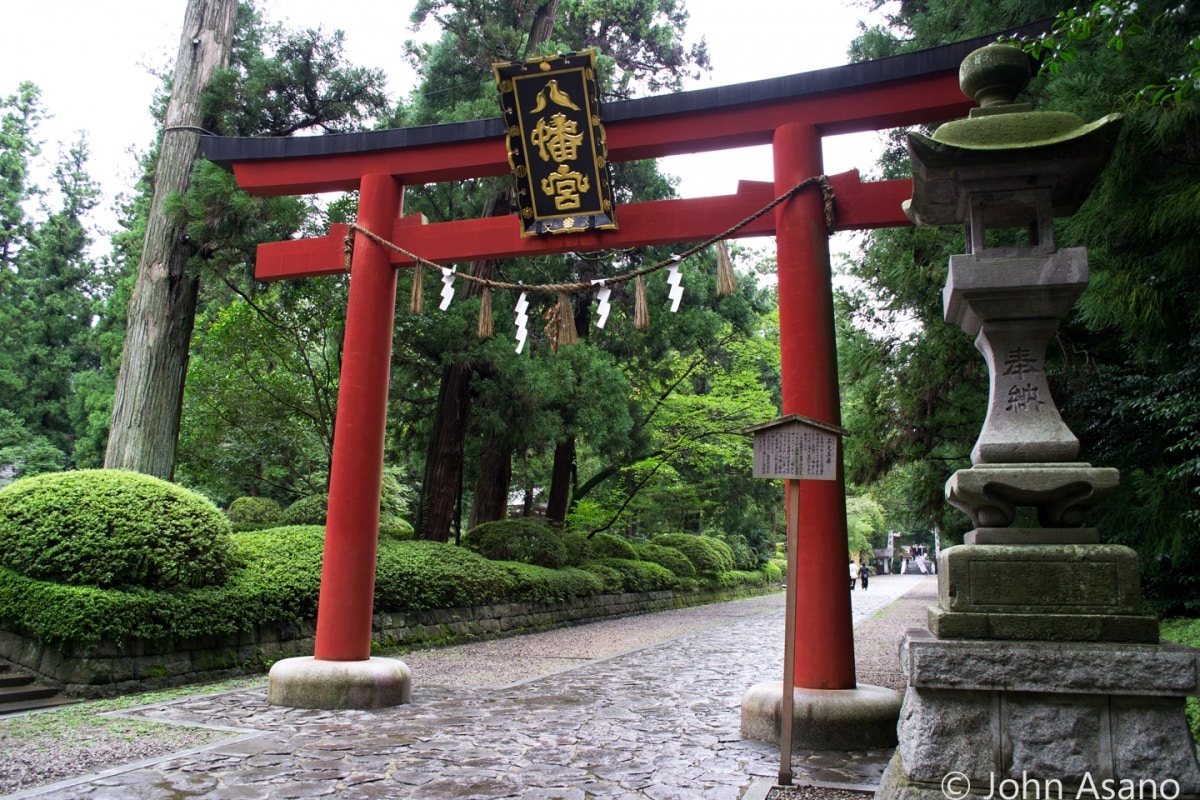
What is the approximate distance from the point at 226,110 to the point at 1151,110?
10.5 m

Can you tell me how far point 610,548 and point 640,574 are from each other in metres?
1.07

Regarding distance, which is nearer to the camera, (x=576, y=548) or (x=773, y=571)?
(x=576, y=548)

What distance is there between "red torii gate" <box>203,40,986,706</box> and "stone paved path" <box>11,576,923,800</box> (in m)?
0.62

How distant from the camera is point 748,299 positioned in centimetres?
2069

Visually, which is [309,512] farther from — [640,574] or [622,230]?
[640,574]

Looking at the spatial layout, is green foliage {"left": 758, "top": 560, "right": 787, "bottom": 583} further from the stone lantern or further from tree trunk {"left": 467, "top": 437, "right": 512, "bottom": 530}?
the stone lantern

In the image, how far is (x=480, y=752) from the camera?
16.5ft

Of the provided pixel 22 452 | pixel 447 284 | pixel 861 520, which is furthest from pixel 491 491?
pixel 861 520

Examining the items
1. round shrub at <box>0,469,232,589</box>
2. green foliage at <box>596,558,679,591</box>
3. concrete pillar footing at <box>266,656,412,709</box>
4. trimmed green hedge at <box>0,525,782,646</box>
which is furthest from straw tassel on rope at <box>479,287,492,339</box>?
green foliage at <box>596,558,679,591</box>

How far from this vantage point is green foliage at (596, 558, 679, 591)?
17.6m

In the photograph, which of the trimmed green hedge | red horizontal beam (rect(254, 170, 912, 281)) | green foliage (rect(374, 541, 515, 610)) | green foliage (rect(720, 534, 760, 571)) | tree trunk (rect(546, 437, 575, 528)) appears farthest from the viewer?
green foliage (rect(720, 534, 760, 571))

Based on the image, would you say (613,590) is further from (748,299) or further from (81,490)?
(81,490)

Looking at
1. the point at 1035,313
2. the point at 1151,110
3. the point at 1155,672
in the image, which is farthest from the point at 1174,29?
the point at 1155,672

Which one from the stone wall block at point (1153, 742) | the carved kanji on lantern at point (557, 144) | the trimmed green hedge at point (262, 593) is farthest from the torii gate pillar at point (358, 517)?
the stone wall block at point (1153, 742)
